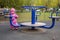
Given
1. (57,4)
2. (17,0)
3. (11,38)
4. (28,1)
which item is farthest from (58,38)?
(57,4)

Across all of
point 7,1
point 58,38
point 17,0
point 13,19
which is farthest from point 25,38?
point 17,0

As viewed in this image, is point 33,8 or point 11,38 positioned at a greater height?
point 33,8

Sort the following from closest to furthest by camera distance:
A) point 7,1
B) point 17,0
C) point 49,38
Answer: point 49,38 → point 7,1 → point 17,0

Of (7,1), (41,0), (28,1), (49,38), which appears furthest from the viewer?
(41,0)

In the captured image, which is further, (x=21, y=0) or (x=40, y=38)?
(x=21, y=0)

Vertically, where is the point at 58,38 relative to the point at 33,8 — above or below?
below

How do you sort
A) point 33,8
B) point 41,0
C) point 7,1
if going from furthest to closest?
point 41,0, point 7,1, point 33,8

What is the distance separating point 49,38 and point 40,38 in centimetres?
30

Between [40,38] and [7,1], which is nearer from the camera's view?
[40,38]

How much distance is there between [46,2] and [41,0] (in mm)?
773

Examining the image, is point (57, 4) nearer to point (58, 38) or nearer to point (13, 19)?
point (13, 19)

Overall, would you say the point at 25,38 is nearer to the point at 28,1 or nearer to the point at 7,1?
the point at 7,1

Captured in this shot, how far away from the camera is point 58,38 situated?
640cm

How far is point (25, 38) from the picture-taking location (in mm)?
6453
